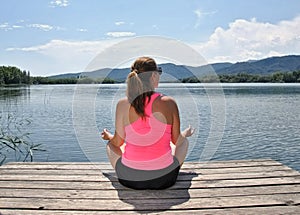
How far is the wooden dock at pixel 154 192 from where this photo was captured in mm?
2574

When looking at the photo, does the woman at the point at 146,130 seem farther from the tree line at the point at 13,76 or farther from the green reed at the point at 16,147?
the tree line at the point at 13,76

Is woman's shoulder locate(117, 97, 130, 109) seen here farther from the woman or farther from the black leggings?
the black leggings

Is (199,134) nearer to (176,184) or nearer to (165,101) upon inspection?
(176,184)

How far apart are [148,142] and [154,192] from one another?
0.43m

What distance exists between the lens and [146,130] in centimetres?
282

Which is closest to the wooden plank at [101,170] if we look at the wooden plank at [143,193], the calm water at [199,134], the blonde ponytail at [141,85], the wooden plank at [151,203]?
the wooden plank at [143,193]

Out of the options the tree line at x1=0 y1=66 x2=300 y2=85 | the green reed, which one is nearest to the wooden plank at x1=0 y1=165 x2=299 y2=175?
the green reed

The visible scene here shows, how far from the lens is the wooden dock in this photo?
101 inches

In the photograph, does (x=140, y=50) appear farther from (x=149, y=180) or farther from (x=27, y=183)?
(x=27, y=183)

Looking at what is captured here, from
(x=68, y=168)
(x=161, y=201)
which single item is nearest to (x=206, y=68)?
(x=161, y=201)

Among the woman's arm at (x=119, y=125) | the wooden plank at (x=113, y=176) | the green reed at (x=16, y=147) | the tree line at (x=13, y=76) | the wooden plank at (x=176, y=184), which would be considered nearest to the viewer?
the woman's arm at (x=119, y=125)

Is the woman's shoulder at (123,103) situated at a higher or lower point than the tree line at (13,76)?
higher

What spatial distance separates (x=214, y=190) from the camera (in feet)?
9.77

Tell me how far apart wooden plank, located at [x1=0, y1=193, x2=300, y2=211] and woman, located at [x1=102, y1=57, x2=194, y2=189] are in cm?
26
